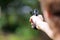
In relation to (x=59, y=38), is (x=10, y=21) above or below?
below

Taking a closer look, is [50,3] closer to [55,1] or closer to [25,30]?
[55,1]

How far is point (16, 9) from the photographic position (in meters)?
2.77

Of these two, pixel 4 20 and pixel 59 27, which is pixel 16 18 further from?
pixel 59 27

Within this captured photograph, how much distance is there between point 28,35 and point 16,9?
37cm

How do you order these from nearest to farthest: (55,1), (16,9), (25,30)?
(55,1) < (25,30) < (16,9)

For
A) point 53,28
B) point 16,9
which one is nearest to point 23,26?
point 16,9

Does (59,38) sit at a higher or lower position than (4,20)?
higher

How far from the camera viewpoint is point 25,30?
2600 millimetres

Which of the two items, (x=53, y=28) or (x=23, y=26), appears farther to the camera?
(x=23, y=26)

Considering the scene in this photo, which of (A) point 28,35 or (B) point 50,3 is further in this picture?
(A) point 28,35

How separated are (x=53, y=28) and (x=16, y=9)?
2312 millimetres

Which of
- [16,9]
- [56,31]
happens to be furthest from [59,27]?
[16,9]

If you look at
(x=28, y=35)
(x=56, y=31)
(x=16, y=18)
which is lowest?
(x=28, y=35)

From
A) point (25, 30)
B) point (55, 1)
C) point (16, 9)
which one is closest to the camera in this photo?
point (55, 1)
